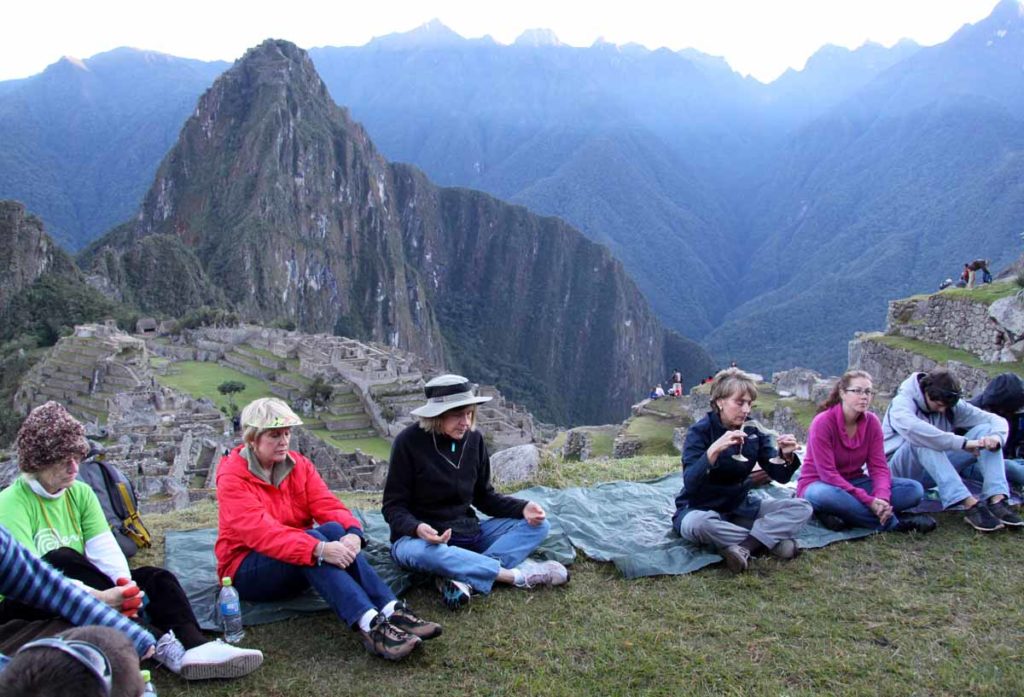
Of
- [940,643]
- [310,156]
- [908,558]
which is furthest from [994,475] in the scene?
[310,156]

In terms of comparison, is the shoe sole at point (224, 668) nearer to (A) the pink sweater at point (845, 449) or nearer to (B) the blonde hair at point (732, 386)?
(B) the blonde hair at point (732, 386)

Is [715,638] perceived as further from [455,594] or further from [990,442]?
[990,442]

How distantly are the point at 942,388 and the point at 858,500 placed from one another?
1009mm

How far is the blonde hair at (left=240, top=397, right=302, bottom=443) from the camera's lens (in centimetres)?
398

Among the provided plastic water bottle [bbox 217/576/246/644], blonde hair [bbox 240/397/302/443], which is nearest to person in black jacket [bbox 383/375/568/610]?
blonde hair [bbox 240/397/302/443]

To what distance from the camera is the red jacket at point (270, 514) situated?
12.8 ft

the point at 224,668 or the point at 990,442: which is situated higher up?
the point at 990,442

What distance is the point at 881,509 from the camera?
5.11 m

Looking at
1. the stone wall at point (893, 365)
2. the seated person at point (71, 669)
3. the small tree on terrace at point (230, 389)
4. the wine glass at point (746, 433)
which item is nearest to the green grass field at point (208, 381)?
the small tree on terrace at point (230, 389)

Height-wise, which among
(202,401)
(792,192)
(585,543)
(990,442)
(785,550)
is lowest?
(202,401)

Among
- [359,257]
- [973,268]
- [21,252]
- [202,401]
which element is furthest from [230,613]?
[359,257]

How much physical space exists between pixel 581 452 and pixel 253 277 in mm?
72643

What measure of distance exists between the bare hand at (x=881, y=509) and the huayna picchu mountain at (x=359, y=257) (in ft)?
218

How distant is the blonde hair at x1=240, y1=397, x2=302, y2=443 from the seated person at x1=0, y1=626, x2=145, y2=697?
1759mm
